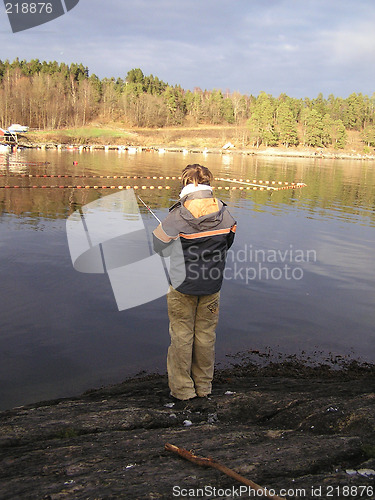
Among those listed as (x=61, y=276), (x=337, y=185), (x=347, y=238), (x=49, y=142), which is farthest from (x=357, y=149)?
(x=61, y=276)

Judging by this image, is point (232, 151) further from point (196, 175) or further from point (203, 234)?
point (203, 234)

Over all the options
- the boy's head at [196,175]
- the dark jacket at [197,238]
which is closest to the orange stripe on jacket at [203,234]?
the dark jacket at [197,238]

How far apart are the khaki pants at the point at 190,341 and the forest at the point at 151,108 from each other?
127669 mm

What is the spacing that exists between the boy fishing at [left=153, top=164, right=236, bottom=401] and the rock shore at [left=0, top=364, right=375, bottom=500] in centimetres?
47

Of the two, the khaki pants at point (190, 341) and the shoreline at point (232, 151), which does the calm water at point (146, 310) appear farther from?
the shoreline at point (232, 151)

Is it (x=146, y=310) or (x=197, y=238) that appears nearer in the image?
(x=197, y=238)

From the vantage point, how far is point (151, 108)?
15262 centimetres

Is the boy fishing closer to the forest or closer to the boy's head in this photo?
the boy's head

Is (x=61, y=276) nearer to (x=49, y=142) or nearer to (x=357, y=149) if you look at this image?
(x=49, y=142)

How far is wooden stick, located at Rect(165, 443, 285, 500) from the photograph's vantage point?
317cm

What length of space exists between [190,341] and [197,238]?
1.21 meters

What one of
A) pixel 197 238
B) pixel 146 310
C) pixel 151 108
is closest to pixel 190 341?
pixel 197 238

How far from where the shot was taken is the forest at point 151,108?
422ft

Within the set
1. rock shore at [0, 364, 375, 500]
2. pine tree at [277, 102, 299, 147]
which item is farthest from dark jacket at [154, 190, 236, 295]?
pine tree at [277, 102, 299, 147]
